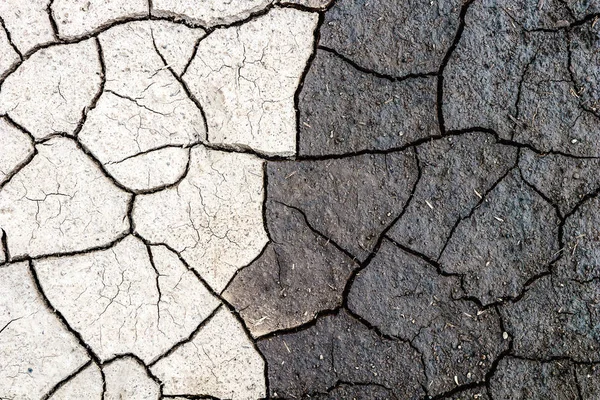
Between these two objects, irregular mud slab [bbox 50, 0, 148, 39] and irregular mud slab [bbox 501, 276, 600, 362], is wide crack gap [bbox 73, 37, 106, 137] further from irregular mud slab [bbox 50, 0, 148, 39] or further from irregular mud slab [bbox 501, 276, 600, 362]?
irregular mud slab [bbox 501, 276, 600, 362]

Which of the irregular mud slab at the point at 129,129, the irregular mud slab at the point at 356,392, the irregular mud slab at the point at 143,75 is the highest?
the irregular mud slab at the point at 143,75

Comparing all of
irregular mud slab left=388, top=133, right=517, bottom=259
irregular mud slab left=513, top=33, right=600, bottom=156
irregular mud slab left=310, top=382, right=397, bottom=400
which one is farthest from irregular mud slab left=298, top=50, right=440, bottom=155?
irregular mud slab left=310, top=382, right=397, bottom=400

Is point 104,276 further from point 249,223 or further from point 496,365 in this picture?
point 496,365

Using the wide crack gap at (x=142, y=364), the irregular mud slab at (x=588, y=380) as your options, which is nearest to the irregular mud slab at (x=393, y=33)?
the irregular mud slab at (x=588, y=380)

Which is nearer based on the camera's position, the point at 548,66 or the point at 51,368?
the point at 51,368

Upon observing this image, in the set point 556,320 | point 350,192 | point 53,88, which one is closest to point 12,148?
point 53,88

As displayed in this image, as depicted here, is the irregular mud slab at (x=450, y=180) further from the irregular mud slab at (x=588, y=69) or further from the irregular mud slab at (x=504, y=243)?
the irregular mud slab at (x=588, y=69)

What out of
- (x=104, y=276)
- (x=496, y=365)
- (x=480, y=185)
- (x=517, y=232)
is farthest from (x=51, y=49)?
(x=496, y=365)

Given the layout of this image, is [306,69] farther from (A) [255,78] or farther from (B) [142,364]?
(B) [142,364]
